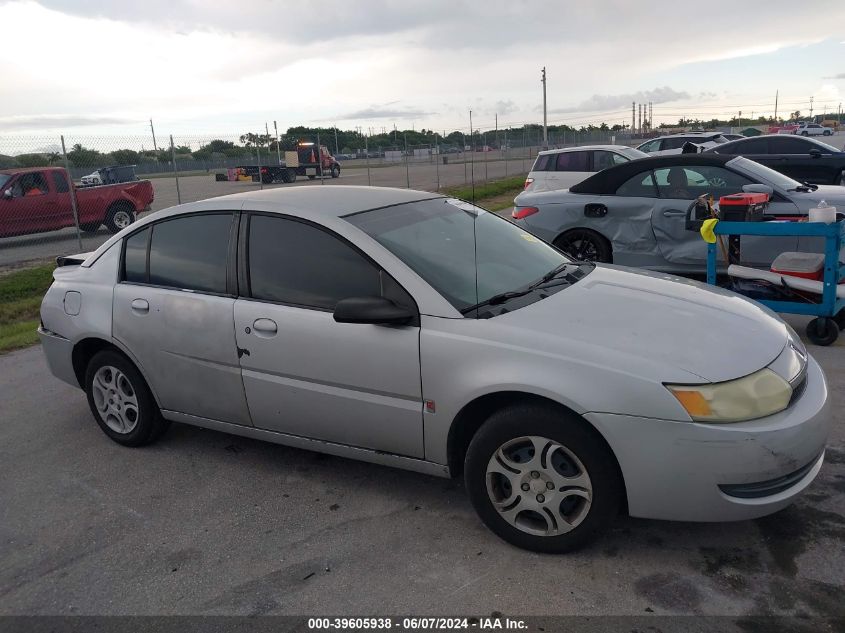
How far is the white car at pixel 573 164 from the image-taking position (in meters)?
14.2

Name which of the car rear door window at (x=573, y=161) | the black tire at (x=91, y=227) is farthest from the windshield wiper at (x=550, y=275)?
the black tire at (x=91, y=227)

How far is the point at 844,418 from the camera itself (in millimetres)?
4281

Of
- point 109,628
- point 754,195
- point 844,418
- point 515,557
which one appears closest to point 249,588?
point 109,628

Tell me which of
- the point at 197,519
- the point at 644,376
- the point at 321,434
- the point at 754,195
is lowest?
the point at 197,519

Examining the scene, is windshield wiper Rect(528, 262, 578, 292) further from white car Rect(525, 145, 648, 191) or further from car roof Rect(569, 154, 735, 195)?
white car Rect(525, 145, 648, 191)

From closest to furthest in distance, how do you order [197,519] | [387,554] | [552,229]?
1. [387,554]
2. [197,519]
3. [552,229]

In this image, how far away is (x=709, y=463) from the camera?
2.76m

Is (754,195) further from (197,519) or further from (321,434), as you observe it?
(197,519)

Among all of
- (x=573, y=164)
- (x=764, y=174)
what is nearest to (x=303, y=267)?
(x=764, y=174)

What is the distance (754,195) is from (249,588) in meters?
5.14

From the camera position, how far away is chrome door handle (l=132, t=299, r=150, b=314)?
415 centimetres

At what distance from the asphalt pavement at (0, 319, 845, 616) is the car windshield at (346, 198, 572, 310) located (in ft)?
3.65

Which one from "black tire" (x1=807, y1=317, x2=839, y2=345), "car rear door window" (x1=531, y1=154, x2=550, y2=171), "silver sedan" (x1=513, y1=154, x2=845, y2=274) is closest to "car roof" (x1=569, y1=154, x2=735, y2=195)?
"silver sedan" (x1=513, y1=154, x2=845, y2=274)

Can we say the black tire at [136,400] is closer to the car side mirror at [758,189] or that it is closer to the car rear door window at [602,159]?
the car side mirror at [758,189]
